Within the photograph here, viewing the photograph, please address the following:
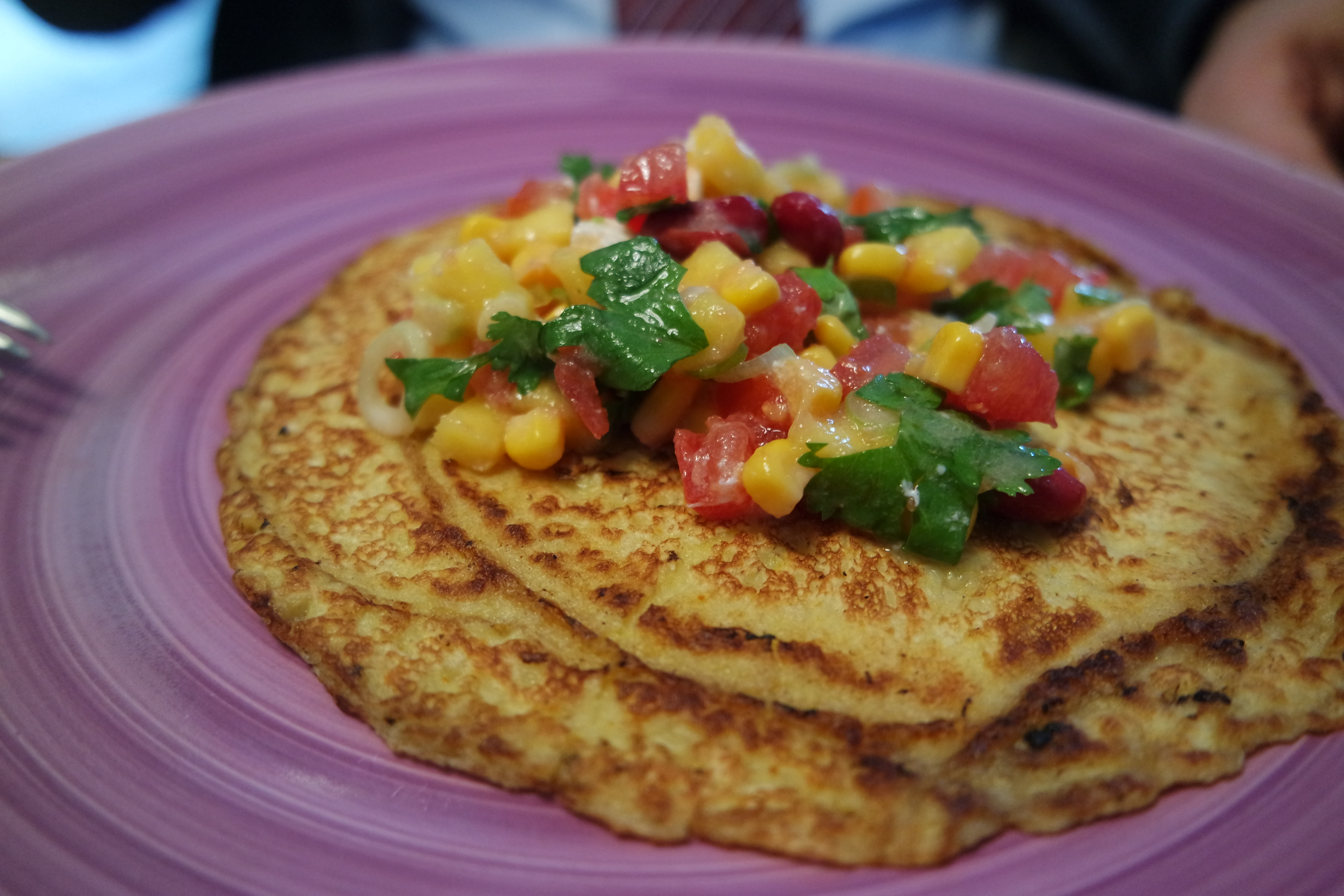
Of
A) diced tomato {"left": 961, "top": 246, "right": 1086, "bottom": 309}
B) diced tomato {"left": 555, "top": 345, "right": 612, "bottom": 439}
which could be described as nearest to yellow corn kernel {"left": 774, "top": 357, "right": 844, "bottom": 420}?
diced tomato {"left": 555, "top": 345, "right": 612, "bottom": 439}

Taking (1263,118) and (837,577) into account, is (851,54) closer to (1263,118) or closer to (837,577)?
(1263,118)

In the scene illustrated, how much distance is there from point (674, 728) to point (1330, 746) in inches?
52.6

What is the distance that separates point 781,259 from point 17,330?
2.47m

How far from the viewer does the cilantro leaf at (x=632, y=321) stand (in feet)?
7.45

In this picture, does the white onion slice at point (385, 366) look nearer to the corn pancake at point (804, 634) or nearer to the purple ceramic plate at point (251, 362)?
the corn pancake at point (804, 634)

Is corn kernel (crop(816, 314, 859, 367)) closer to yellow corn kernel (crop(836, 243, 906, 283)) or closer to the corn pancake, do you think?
yellow corn kernel (crop(836, 243, 906, 283))

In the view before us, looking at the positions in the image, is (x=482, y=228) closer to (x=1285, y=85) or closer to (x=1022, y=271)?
(x=1022, y=271)

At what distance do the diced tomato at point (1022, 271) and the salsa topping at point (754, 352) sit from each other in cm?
7

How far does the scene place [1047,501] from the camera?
227 centimetres

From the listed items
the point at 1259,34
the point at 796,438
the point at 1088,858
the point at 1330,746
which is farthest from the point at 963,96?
the point at 1088,858

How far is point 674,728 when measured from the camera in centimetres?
193

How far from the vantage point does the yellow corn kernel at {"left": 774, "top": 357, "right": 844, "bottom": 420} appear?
226 centimetres

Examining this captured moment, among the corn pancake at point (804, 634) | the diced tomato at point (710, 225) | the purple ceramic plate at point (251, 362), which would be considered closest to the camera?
the purple ceramic plate at point (251, 362)

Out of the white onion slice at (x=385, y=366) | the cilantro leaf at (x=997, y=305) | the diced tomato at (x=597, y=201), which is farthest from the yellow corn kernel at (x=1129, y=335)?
the white onion slice at (x=385, y=366)
